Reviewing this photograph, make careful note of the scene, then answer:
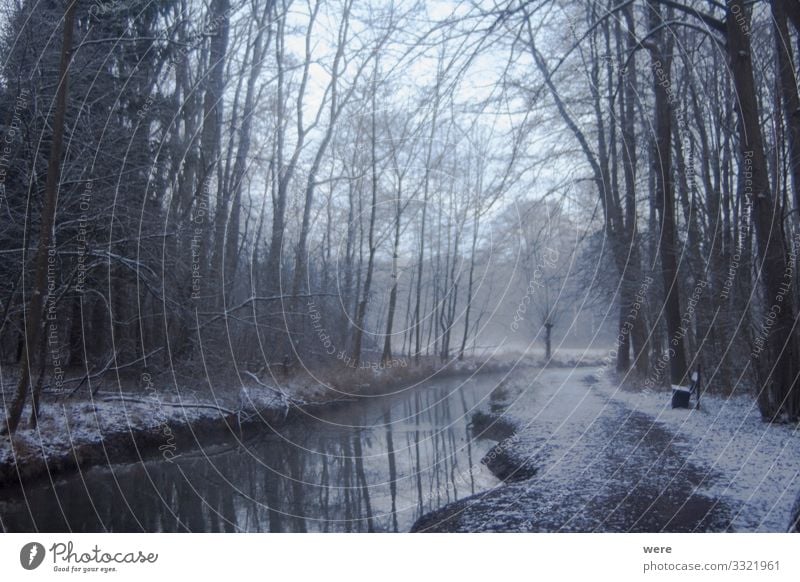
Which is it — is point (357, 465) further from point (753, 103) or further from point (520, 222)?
point (753, 103)

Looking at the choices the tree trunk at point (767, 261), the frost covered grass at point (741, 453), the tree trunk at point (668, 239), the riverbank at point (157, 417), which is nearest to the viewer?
the frost covered grass at point (741, 453)

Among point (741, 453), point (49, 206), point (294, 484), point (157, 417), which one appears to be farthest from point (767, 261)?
point (49, 206)

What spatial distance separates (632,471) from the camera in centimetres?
468

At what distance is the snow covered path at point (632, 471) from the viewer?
11.8ft

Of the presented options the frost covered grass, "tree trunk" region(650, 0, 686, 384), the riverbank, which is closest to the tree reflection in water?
the riverbank

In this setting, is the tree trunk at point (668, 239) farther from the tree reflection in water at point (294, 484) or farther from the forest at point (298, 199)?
the tree reflection in water at point (294, 484)

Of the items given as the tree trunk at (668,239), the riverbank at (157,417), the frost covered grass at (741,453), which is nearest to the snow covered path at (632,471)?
the frost covered grass at (741,453)

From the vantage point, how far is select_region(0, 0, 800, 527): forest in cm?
435
